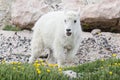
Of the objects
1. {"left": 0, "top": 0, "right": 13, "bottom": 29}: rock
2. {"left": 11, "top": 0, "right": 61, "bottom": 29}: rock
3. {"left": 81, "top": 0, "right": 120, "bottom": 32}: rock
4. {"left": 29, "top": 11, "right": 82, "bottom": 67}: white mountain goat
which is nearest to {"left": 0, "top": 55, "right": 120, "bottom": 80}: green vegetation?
{"left": 29, "top": 11, "right": 82, "bottom": 67}: white mountain goat

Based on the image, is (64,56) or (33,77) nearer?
(33,77)

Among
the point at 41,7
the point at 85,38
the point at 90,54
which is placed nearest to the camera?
the point at 90,54

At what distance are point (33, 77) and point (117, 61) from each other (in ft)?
9.99

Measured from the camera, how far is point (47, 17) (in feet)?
39.8

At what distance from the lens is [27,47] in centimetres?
1451

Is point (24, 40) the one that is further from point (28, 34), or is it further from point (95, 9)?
point (95, 9)

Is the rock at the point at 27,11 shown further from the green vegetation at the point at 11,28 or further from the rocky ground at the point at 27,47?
the rocky ground at the point at 27,47

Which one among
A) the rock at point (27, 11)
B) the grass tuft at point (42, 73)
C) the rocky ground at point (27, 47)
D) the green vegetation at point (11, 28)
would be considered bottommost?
the grass tuft at point (42, 73)

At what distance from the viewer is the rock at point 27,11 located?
17016 millimetres

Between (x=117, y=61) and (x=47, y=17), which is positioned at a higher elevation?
(x=47, y=17)

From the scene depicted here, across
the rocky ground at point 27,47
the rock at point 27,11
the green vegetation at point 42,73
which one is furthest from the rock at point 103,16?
the green vegetation at point 42,73

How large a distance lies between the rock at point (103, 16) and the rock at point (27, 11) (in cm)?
179

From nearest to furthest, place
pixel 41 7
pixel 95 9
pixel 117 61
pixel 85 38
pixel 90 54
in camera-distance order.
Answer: pixel 117 61, pixel 90 54, pixel 85 38, pixel 95 9, pixel 41 7

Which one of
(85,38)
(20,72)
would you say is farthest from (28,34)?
(20,72)
